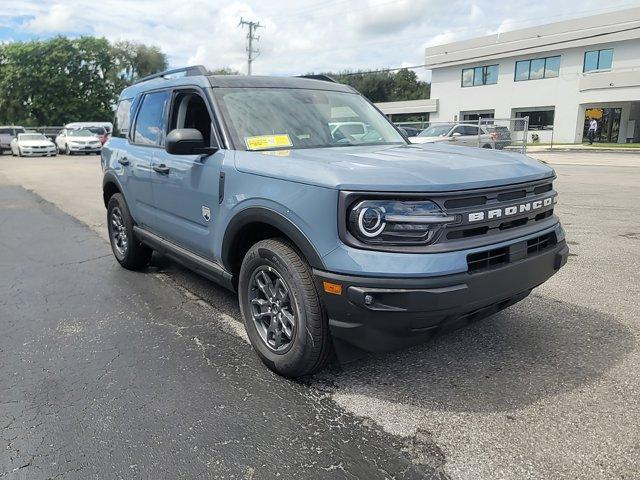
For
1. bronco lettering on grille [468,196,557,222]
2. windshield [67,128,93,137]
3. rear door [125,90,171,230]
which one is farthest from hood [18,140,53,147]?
bronco lettering on grille [468,196,557,222]

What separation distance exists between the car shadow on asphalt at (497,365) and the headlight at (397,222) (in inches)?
30.7

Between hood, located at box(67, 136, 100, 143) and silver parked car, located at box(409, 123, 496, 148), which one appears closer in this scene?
silver parked car, located at box(409, 123, 496, 148)

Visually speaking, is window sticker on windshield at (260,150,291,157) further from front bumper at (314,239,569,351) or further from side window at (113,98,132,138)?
side window at (113,98,132,138)

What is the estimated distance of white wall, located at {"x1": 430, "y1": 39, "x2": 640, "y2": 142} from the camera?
3550 cm

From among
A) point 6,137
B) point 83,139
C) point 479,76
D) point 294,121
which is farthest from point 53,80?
point 294,121

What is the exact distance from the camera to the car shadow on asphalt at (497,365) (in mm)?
3059

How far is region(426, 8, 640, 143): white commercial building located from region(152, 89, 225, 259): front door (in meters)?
36.7

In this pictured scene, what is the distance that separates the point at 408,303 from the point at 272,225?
980mm

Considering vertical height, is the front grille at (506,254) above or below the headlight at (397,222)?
below

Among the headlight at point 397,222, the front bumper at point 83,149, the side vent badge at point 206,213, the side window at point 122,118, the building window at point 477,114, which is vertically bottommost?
the front bumper at point 83,149

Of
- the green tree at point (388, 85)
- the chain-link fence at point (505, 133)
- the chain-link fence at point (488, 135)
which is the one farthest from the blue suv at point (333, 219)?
the green tree at point (388, 85)

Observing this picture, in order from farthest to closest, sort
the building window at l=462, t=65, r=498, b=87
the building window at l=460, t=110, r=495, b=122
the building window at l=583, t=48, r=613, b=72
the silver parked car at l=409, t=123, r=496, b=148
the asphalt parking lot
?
the building window at l=460, t=110, r=495, b=122
the building window at l=462, t=65, r=498, b=87
the building window at l=583, t=48, r=613, b=72
the silver parked car at l=409, t=123, r=496, b=148
the asphalt parking lot

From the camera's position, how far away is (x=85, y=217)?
936 cm

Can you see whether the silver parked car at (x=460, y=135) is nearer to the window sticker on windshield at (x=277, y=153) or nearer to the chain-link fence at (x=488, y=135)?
the chain-link fence at (x=488, y=135)
